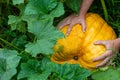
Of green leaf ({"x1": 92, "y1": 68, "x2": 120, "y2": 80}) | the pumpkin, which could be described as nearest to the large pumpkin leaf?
green leaf ({"x1": 92, "y1": 68, "x2": 120, "y2": 80})

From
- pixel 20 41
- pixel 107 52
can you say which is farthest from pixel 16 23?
pixel 107 52

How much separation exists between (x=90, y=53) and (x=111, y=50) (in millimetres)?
131

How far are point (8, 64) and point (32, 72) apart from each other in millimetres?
135

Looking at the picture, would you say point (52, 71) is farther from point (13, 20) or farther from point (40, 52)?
point (13, 20)

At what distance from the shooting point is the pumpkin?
2342 millimetres

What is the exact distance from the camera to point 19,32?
2676 millimetres

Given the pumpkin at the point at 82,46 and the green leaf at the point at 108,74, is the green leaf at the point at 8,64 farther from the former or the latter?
the green leaf at the point at 108,74

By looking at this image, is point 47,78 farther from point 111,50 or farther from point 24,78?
point 111,50

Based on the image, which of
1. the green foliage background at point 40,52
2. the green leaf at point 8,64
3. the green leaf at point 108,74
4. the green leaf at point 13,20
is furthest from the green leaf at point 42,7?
the green leaf at point 108,74

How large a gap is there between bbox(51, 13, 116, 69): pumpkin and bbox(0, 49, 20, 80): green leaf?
33 cm

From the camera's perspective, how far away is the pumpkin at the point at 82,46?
234 cm

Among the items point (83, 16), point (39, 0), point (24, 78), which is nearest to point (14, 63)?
point (24, 78)

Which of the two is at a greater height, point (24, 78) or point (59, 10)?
point (59, 10)

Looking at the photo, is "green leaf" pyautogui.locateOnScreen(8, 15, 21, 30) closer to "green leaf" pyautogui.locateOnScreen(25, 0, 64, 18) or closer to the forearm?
"green leaf" pyautogui.locateOnScreen(25, 0, 64, 18)
